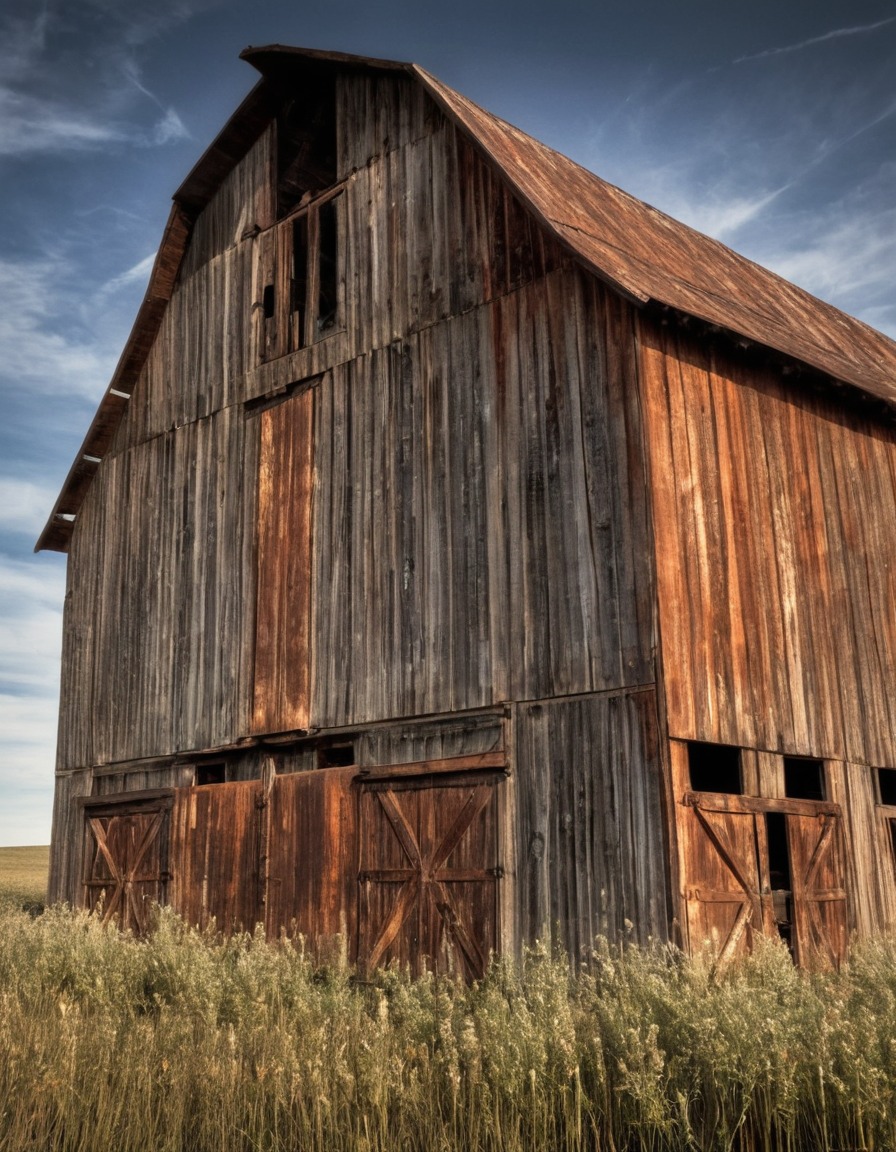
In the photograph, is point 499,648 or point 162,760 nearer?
point 499,648

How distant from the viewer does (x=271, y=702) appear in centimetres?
1346

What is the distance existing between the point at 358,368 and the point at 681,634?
16.9 ft

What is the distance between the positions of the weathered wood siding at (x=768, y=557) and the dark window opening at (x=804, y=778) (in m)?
0.22

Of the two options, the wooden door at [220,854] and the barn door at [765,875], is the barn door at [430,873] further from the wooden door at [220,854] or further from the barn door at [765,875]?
the barn door at [765,875]

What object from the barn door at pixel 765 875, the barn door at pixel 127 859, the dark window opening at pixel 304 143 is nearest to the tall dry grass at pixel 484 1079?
the barn door at pixel 765 875

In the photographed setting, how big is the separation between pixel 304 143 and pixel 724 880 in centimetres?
1057

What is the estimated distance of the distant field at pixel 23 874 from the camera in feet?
83.6

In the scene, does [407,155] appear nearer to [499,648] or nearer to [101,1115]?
[499,648]

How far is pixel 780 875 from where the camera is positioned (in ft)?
39.7

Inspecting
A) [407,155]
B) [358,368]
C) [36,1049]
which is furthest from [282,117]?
[36,1049]

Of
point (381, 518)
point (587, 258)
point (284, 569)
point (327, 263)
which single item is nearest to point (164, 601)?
point (284, 569)

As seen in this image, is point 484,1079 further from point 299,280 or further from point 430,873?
point 299,280

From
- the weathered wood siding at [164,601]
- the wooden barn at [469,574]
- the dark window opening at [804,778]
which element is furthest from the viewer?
the weathered wood siding at [164,601]

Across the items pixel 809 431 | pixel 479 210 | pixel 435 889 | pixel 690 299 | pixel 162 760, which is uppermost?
pixel 479 210
